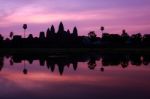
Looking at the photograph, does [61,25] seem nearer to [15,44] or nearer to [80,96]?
[15,44]

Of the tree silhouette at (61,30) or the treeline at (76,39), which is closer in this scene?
the treeline at (76,39)

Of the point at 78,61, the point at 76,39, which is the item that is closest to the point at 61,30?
the point at 76,39

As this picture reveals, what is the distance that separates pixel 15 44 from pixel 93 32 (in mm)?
52005

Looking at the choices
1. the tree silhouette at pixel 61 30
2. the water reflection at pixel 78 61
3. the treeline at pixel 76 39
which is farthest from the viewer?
the tree silhouette at pixel 61 30

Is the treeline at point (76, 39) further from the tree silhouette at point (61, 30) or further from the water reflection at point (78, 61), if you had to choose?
the water reflection at point (78, 61)

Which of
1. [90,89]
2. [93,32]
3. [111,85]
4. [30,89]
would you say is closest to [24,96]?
[30,89]

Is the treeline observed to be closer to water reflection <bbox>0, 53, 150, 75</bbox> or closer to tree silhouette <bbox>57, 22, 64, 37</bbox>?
tree silhouette <bbox>57, 22, 64, 37</bbox>

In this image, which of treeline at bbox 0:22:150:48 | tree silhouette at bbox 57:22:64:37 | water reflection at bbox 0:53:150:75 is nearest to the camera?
water reflection at bbox 0:53:150:75

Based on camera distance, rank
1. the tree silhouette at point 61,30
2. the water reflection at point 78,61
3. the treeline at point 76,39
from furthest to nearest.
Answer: the tree silhouette at point 61,30
the treeline at point 76,39
the water reflection at point 78,61

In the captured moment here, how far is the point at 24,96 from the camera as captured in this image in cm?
1895

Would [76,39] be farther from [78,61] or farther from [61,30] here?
[78,61]

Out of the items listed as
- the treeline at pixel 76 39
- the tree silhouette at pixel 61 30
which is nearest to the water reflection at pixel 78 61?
the treeline at pixel 76 39

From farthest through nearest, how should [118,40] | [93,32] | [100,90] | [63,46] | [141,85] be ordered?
[93,32] → [118,40] → [63,46] → [141,85] → [100,90]

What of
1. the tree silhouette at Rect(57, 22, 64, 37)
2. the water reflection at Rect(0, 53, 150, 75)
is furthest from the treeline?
the water reflection at Rect(0, 53, 150, 75)
